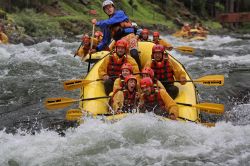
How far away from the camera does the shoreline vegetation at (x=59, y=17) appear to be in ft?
64.1

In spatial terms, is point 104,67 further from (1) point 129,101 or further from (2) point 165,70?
(1) point 129,101

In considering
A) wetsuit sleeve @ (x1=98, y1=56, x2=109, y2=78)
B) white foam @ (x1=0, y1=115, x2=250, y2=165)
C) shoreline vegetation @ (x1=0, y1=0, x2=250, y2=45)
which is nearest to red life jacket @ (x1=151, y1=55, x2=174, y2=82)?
wetsuit sleeve @ (x1=98, y1=56, x2=109, y2=78)

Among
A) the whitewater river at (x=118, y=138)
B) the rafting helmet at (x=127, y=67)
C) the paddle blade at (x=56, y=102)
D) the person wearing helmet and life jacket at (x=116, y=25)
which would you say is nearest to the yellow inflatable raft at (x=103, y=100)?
the paddle blade at (x=56, y=102)

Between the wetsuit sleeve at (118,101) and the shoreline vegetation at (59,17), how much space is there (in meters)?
6.64

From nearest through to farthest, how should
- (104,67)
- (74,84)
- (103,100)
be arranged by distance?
(103,100) → (74,84) → (104,67)

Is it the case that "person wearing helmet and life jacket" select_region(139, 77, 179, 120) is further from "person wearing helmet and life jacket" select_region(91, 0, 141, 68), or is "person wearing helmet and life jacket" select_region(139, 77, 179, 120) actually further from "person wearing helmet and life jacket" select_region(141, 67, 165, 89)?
"person wearing helmet and life jacket" select_region(91, 0, 141, 68)

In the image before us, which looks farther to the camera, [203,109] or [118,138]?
[203,109]

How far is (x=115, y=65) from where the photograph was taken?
26.4ft

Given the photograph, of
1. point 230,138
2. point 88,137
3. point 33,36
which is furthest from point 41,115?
point 33,36

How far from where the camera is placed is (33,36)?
65.8 ft

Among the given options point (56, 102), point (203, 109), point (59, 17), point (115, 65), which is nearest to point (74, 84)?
point (56, 102)

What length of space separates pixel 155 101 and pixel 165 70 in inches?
46.5

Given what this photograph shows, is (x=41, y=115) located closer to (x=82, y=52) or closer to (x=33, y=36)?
(x=82, y=52)

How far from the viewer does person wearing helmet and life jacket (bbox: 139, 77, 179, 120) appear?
22.3ft
